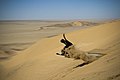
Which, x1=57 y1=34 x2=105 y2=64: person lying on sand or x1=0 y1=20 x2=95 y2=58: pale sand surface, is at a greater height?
x1=0 y1=20 x2=95 y2=58: pale sand surface

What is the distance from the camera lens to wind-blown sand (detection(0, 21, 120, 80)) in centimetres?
251

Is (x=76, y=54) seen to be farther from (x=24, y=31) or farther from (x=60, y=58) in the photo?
(x=24, y=31)

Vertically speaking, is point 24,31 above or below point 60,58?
above

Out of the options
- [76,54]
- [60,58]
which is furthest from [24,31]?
[76,54]

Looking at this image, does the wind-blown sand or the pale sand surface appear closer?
the wind-blown sand

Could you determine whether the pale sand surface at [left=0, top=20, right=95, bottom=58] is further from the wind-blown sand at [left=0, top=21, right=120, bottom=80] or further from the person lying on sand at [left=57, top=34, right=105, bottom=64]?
the person lying on sand at [left=57, top=34, right=105, bottom=64]

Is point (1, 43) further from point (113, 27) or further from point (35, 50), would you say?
point (113, 27)

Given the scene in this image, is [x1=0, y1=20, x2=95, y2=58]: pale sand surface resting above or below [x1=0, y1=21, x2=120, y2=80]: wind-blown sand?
above

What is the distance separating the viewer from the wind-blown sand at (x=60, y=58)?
2512 mm

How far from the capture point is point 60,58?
2.71 meters

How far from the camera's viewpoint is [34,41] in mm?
2760

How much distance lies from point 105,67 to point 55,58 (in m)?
0.64

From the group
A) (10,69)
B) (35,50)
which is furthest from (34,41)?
(10,69)

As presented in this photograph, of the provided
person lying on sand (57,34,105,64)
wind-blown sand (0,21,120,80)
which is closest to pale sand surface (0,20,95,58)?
wind-blown sand (0,21,120,80)
